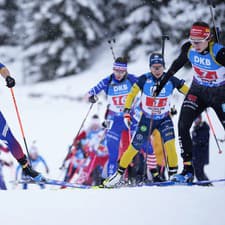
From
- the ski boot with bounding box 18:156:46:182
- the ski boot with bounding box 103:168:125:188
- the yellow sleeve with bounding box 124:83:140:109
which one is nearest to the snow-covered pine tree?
the yellow sleeve with bounding box 124:83:140:109

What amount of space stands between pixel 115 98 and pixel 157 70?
1.75 metres

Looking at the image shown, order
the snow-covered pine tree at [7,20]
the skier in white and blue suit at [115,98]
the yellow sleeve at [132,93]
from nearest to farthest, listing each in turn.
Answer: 1. the yellow sleeve at [132,93]
2. the skier in white and blue suit at [115,98]
3. the snow-covered pine tree at [7,20]

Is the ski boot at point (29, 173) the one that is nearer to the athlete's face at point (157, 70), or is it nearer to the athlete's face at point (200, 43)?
the athlete's face at point (157, 70)

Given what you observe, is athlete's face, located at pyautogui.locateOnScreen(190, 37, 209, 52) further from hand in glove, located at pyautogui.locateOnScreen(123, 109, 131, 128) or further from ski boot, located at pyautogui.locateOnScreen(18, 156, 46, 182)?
ski boot, located at pyautogui.locateOnScreen(18, 156, 46, 182)

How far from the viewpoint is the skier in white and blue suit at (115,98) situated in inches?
353

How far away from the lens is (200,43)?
6582 mm

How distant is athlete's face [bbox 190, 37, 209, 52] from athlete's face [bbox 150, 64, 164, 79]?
3.73 feet

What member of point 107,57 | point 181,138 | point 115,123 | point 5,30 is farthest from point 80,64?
point 181,138

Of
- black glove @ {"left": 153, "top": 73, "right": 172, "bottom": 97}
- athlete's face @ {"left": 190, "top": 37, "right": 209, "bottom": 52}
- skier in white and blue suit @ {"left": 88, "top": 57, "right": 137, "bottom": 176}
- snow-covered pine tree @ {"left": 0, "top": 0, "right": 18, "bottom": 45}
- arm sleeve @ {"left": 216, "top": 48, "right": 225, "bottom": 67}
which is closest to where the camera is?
arm sleeve @ {"left": 216, "top": 48, "right": 225, "bottom": 67}

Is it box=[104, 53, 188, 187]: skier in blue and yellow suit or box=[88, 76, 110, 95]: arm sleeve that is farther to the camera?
box=[88, 76, 110, 95]: arm sleeve

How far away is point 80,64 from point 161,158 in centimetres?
1942

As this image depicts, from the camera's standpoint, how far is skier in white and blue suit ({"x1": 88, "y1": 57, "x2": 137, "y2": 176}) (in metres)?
8.98

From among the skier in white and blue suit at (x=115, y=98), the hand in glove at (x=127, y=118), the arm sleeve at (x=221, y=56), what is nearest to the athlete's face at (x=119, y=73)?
the skier in white and blue suit at (x=115, y=98)

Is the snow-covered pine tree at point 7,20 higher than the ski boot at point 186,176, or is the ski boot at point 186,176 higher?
the snow-covered pine tree at point 7,20
